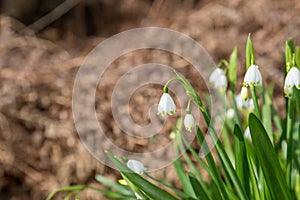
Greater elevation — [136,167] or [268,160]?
[136,167]

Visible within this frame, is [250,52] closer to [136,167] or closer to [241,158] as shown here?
[241,158]

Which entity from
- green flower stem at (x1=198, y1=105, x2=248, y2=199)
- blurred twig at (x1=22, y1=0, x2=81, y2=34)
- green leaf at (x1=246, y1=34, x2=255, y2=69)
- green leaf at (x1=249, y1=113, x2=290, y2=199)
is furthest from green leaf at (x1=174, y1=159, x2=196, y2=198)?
blurred twig at (x1=22, y1=0, x2=81, y2=34)

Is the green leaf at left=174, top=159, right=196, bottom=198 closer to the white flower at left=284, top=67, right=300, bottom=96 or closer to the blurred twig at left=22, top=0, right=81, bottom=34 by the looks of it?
the white flower at left=284, top=67, right=300, bottom=96

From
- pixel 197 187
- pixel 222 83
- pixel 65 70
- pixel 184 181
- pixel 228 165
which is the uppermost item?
pixel 65 70

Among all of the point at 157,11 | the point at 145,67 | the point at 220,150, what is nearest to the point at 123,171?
the point at 220,150

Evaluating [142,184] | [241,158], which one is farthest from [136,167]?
[241,158]
